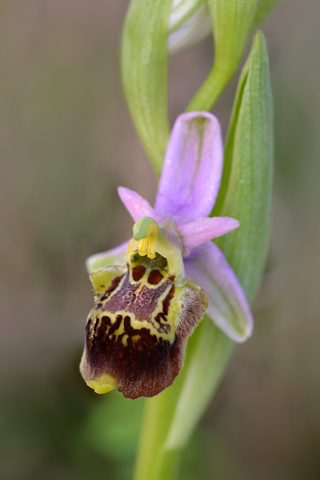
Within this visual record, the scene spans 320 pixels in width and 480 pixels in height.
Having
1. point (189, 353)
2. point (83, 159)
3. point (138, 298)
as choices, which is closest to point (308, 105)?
point (83, 159)

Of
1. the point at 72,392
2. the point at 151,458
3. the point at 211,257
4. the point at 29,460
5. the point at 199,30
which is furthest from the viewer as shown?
the point at 72,392

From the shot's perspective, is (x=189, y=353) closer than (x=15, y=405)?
Yes

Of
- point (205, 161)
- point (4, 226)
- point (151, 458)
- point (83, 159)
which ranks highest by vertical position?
point (205, 161)

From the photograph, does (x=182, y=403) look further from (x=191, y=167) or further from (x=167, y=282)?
(x=191, y=167)

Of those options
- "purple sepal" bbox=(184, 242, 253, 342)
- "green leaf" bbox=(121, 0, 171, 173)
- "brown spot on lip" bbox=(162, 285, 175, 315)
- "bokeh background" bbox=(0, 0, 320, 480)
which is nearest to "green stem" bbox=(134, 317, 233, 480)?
"purple sepal" bbox=(184, 242, 253, 342)

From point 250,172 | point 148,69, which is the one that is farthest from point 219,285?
point 148,69

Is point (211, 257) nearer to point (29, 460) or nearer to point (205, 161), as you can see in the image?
point (205, 161)

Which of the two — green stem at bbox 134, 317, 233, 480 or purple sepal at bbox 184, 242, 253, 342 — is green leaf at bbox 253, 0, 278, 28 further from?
green stem at bbox 134, 317, 233, 480

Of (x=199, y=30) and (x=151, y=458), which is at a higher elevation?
(x=199, y=30)

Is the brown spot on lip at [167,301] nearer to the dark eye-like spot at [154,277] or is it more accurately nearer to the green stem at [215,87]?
the dark eye-like spot at [154,277]
